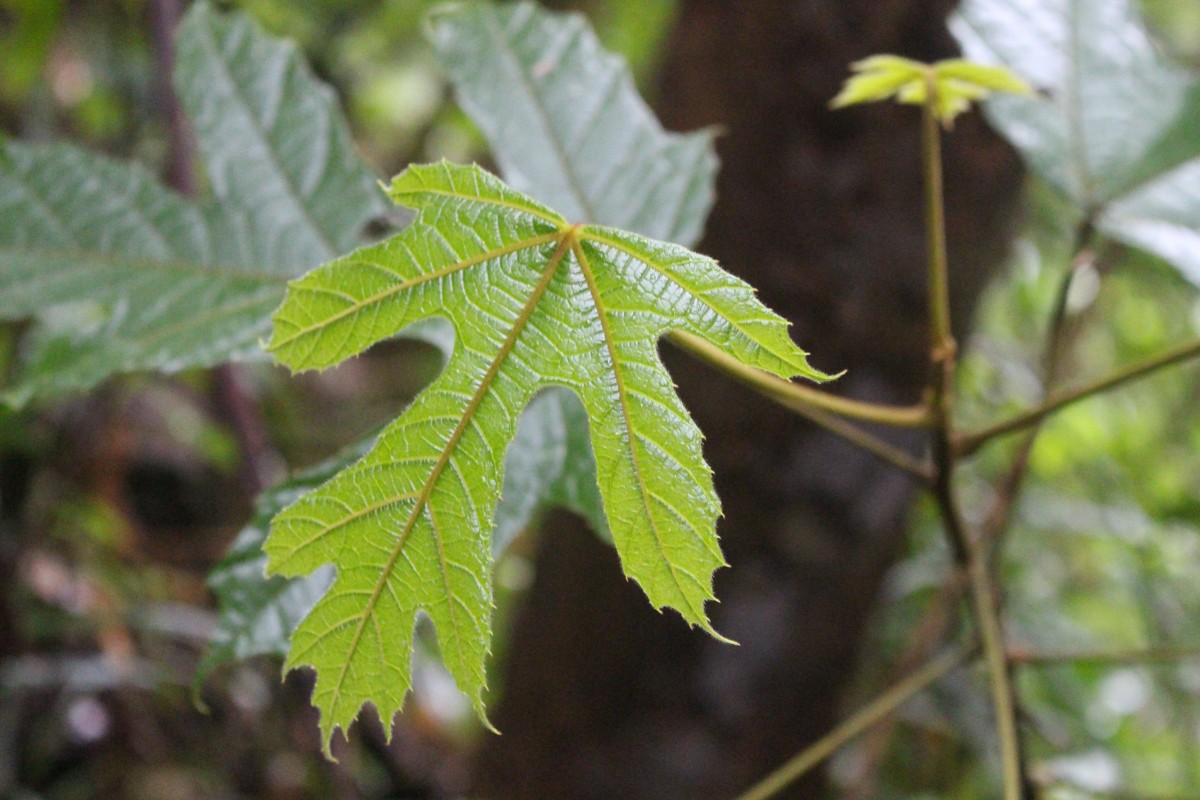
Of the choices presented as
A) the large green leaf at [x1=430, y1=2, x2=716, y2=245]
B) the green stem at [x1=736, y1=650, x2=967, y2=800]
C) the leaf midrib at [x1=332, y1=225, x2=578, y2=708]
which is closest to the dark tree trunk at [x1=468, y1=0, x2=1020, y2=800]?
the green stem at [x1=736, y1=650, x2=967, y2=800]

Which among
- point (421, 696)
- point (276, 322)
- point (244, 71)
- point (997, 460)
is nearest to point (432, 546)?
point (276, 322)

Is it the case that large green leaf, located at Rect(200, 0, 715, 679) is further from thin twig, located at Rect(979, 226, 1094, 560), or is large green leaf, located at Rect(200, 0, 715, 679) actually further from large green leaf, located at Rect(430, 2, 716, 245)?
thin twig, located at Rect(979, 226, 1094, 560)

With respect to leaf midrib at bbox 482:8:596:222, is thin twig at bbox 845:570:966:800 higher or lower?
lower

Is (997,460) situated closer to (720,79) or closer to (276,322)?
(720,79)

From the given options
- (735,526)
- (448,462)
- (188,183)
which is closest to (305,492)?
(448,462)

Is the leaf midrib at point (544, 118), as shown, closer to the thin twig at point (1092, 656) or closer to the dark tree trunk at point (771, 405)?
the dark tree trunk at point (771, 405)

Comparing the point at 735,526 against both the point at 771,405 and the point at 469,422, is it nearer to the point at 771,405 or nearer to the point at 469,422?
the point at 771,405

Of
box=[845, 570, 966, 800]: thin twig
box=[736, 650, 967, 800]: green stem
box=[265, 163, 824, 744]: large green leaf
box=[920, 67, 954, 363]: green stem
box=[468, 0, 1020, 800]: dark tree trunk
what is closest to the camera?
box=[265, 163, 824, 744]: large green leaf
